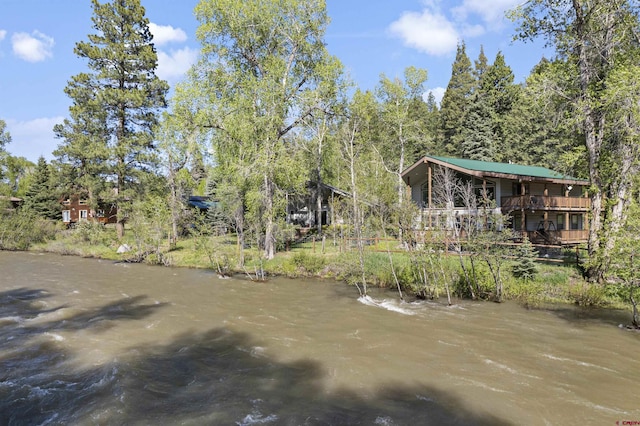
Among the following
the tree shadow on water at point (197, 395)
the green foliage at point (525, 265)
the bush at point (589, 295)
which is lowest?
the tree shadow on water at point (197, 395)

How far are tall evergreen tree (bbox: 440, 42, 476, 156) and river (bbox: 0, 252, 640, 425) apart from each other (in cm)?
4436

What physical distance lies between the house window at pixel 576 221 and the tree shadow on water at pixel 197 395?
2999cm

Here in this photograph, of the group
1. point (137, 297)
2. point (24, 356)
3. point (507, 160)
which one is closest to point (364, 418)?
point (24, 356)

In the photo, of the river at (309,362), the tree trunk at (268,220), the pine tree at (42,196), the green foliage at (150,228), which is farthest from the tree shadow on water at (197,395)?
the pine tree at (42,196)

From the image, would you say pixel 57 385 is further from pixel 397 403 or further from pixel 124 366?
pixel 397 403

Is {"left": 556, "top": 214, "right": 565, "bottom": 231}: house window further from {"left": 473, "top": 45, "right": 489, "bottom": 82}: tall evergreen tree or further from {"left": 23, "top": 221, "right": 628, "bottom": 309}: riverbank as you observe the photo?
{"left": 473, "top": 45, "right": 489, "bottom": 82}: tall evergreen tree

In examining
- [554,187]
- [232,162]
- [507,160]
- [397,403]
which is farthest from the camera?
[507,160]

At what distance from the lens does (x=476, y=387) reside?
776 centimetres

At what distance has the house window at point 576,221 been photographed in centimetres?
3102

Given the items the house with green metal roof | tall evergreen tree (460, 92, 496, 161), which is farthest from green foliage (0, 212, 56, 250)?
tall evergreen tree (460, 92, 496, 161)

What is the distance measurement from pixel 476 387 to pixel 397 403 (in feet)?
6.17

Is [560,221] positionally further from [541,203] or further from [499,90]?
[499,90]

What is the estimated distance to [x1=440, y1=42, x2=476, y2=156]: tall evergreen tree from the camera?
54.8m

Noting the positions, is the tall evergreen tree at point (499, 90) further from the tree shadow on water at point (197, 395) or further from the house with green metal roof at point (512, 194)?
the tree shadow on water at point (197, 395)
